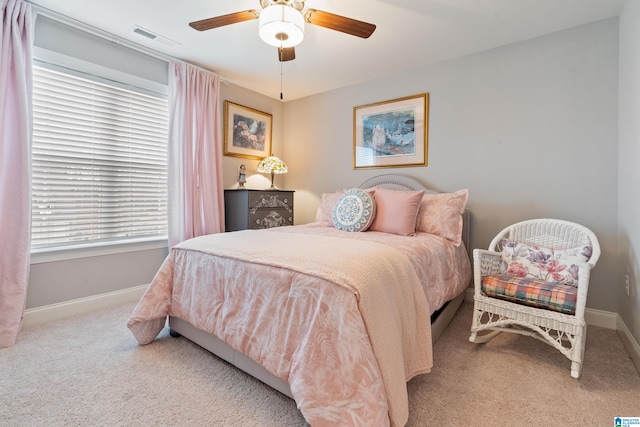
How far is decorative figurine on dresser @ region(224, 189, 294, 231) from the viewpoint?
3398mm

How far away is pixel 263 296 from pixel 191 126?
2510 millimetres

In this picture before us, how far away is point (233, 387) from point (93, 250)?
2.03 meters

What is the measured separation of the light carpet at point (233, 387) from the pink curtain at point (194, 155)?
1400mm

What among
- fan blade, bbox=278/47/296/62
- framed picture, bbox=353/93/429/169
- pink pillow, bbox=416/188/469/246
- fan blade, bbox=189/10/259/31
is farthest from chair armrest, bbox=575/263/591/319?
fan blade, bbox=189/10/259/31

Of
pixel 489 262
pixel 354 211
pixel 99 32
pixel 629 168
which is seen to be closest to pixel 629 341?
pixel 489 262

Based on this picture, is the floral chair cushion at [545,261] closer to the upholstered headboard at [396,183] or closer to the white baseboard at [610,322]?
the white baseboard at [610,322]

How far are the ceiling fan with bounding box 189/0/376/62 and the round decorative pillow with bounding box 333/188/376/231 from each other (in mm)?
1285

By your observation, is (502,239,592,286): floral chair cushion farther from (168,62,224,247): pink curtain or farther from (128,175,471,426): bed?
(168,62,224,247): pink curtain

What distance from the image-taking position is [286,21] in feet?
5.75

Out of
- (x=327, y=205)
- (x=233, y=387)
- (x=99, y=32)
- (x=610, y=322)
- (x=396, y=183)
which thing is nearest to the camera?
(x=233, y=387)

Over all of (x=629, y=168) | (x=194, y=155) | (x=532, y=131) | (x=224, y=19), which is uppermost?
(x=224, y=19)

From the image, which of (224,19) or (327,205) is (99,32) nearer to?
(224,19)

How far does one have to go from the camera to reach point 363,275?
4.23 ft

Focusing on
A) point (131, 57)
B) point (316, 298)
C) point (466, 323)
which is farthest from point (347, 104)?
point (316, 298)
